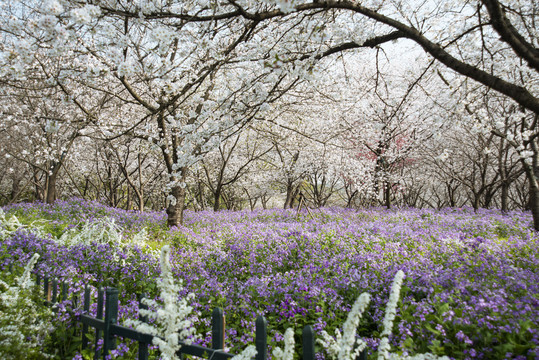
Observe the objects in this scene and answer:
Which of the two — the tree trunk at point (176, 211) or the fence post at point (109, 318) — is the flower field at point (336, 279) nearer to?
the fence post at point (109, 318)

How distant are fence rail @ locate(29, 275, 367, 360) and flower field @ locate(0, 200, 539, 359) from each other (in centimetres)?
19

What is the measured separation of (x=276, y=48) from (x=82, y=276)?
4.38m

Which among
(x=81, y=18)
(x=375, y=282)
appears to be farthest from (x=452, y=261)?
(x=81, y=18)

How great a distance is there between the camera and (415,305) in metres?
3.50

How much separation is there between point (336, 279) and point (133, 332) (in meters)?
2.75

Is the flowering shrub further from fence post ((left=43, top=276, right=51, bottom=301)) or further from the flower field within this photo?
the flower field

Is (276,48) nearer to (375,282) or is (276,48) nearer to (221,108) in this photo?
(221,108)

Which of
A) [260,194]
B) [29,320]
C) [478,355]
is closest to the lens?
[478,355]

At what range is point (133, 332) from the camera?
2.56 m

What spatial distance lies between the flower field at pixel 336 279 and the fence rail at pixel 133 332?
0.19 meters

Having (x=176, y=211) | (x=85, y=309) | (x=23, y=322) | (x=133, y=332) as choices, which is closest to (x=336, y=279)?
(x=133, y=332)

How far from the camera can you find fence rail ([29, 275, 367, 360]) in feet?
6.30

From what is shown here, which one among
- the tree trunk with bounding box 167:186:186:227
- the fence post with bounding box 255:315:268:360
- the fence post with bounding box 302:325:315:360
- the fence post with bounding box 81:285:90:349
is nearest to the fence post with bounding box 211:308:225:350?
the fence post with bounding box 255:315:268:360

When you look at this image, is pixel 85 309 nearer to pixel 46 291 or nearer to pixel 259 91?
pixel 46 291
